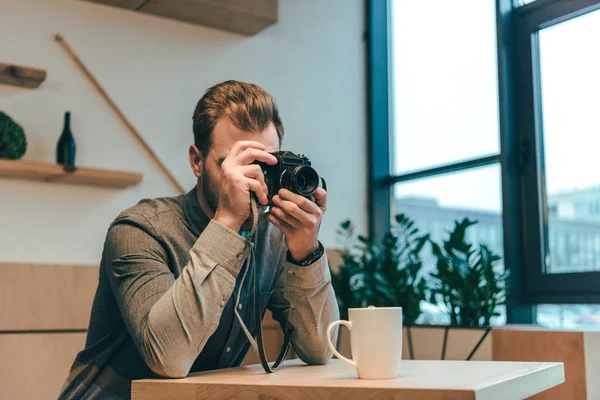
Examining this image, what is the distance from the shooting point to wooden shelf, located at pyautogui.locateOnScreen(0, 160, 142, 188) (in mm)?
2270

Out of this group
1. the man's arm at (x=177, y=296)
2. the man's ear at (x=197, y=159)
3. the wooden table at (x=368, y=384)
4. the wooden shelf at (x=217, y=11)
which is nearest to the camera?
the wooden table at (x=368, y=384)

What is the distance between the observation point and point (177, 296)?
3.67ft

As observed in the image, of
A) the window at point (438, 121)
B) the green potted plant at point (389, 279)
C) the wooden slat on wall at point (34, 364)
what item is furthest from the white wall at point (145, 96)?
the green potted plant at point (389, 279)

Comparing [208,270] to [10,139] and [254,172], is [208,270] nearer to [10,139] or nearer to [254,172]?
[254,172]

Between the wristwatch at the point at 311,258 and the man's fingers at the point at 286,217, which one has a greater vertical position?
the man's fingers at the point at 286,217

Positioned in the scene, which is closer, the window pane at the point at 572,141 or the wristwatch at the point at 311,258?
the wristwatch at the point at 311,258

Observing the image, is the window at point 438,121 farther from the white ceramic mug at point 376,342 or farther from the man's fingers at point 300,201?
the white ceramic mug at point 376,342

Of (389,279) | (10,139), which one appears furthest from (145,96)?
(389,279)

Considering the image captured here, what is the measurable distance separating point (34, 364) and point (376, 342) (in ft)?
5.37

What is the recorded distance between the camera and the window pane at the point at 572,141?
2336 mm

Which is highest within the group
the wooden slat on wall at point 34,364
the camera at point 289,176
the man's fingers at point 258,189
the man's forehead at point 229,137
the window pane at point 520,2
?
the window pane at point 520,2

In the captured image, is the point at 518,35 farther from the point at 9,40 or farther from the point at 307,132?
the point at 9,40

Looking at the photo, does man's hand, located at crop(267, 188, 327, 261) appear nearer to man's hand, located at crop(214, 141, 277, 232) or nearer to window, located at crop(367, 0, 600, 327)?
man's hand, located at crop(214, 141, 277, 232)

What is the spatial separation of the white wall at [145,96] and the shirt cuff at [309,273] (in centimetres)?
135
